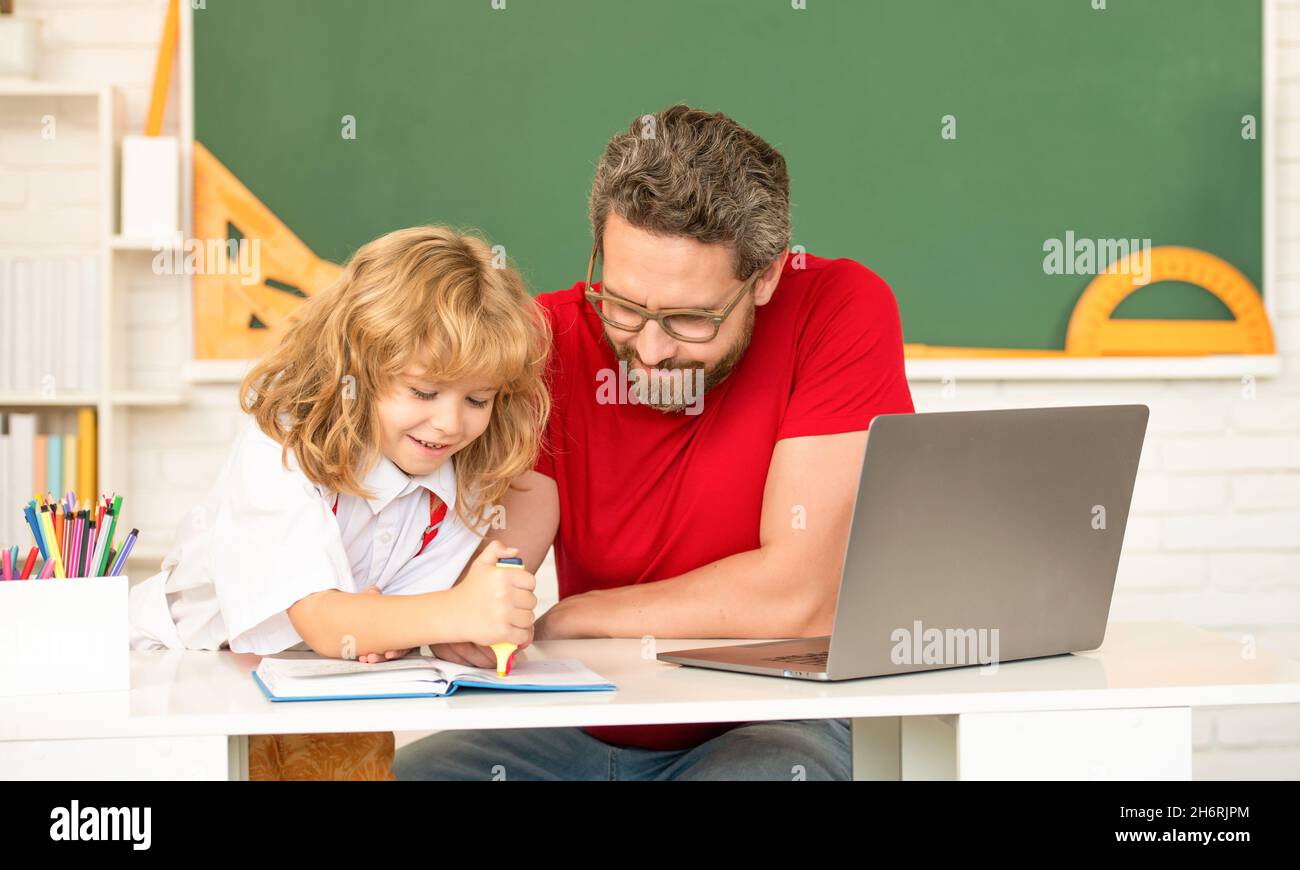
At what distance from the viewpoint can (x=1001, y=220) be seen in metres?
2.77

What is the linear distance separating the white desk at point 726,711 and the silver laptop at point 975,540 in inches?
1.2

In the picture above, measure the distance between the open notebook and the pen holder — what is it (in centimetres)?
13

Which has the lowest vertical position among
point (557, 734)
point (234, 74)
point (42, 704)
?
point (557, 734)

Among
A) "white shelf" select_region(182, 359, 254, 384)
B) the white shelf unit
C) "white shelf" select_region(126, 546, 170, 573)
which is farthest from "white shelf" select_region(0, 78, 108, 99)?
"white shelf" select_region(126, 546, 170, 573)

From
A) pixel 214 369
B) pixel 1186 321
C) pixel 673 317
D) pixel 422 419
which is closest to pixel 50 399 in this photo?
pixel 214 369

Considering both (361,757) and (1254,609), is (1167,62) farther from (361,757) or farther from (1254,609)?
(361,757)

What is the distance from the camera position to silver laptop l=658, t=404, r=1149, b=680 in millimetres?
1100
